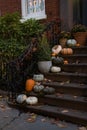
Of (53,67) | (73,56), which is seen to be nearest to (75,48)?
(73,56)

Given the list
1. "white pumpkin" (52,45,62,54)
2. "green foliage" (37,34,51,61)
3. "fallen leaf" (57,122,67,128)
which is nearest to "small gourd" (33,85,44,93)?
"green foliage" (37,34,51,61)

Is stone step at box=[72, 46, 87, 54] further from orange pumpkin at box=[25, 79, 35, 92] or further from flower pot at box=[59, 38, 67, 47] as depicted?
orange pumpkin at box=[25, 79, 35, 92]

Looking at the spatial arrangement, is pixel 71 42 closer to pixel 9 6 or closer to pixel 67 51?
pixel 67 51

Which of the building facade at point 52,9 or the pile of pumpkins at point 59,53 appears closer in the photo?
the pile of pumpkins at point 59,53

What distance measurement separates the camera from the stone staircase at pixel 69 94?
7175 millimetres

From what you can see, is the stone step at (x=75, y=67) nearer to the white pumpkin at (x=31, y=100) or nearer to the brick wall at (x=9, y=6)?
the white pumpkin at (x=31, y=100)

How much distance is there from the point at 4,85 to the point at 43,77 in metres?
1.32

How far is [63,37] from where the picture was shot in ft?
33.2

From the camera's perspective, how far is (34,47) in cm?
920

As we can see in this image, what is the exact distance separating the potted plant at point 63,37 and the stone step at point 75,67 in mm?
1162

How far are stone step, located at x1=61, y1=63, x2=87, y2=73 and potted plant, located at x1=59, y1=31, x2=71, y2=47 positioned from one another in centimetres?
116

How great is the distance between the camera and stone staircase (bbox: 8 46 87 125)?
718cm

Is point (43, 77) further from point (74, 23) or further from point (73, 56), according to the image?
point (74, 23)

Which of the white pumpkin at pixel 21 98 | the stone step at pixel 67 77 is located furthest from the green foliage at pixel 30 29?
the white pumpkin at pixel 21 98
